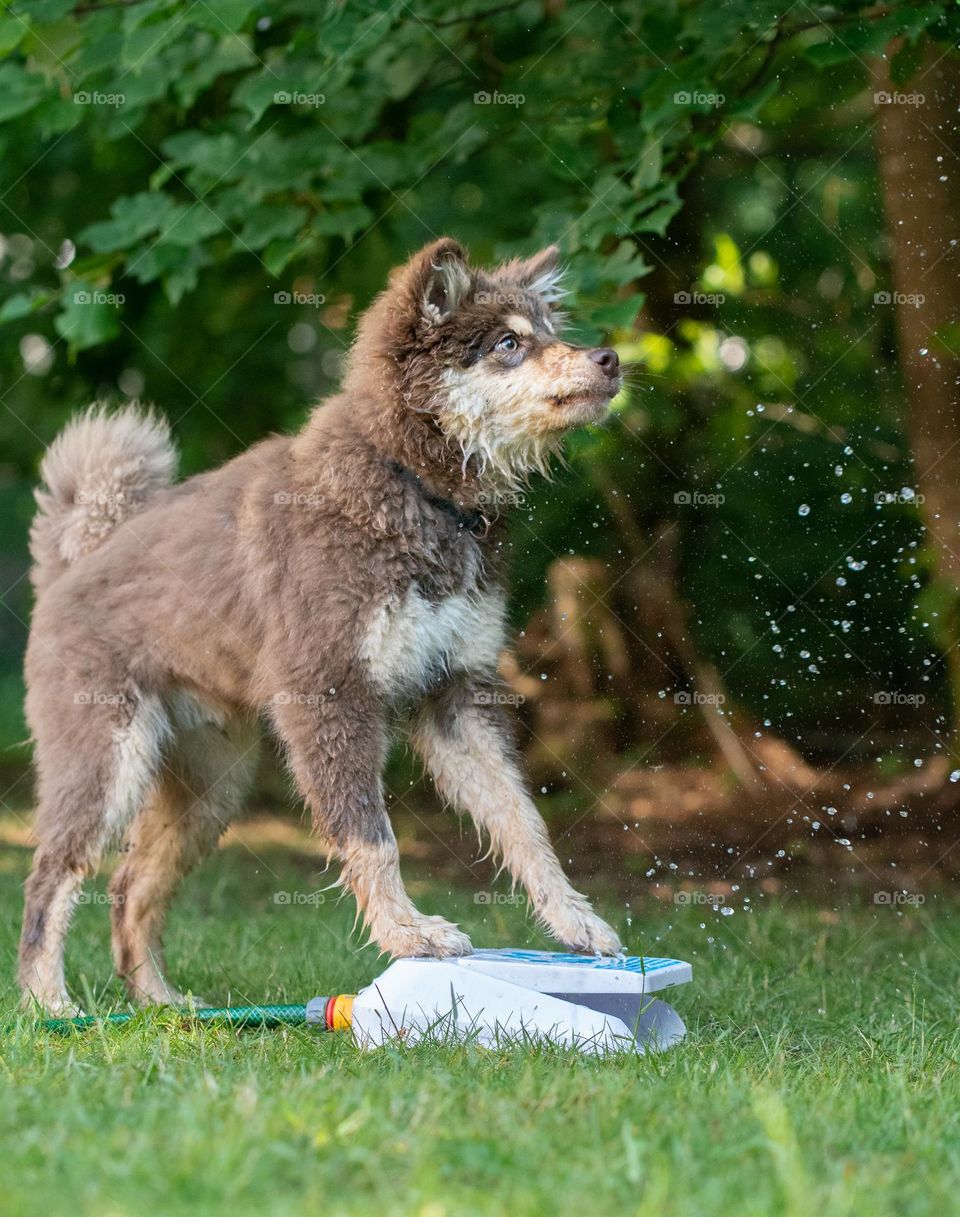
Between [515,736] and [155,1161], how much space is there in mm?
2595

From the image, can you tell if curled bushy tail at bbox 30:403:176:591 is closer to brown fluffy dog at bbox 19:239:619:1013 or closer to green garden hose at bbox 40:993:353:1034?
brown fluffy dog at bbox 19:239:619:1013

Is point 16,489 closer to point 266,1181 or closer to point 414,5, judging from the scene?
point 414,5

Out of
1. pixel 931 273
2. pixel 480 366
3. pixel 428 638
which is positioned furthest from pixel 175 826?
pixel 931 273

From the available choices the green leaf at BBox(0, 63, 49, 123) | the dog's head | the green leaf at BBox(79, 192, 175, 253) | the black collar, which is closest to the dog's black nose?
the dog's head

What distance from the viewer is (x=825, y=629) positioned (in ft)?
26.7

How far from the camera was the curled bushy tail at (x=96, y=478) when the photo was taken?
571 centimetres

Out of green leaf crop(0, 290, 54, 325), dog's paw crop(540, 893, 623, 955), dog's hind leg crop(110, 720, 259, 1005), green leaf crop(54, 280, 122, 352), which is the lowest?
dog's hind leg crop(110, 720, 259, 1005)

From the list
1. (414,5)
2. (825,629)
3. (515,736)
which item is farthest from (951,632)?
(414,5)

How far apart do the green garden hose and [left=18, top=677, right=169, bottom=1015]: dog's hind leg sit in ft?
2.58

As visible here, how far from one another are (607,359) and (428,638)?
103cm

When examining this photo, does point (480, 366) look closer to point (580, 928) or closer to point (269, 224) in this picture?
point (580, 928)

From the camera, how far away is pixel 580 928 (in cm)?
470

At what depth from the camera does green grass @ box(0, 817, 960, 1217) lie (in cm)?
253

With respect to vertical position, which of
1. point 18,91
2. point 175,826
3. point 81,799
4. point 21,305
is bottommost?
point 175,826
